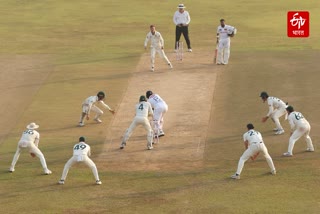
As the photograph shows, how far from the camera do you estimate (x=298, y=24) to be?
5291cm

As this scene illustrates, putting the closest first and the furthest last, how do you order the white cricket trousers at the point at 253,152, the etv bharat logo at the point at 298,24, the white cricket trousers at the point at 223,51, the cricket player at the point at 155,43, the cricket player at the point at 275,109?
the white cricket trousers at the point at 253,152 → the cricket player at the point at 275,109 → the cricket player at the point at 155,43 → the white cricket trousers at the point at 223,51 → the etv bharat logo at the point at 298,24

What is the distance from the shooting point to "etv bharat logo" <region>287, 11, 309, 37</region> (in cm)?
5008

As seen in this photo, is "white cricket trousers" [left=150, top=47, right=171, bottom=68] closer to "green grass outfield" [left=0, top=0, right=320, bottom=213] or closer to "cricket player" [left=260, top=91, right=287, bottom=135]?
"green grass outfield" [left=0, top=0, right=320, bottom=213]

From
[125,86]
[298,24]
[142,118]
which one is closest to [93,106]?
[142,118]

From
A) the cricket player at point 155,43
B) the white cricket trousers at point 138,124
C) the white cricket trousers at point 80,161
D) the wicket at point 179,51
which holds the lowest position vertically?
the white cricket trousers at point 80,161

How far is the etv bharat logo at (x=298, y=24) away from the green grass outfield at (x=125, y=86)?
20.4 inches

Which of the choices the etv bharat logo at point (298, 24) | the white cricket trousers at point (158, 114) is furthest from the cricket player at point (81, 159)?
the etv bharat logo at point (298, 24)

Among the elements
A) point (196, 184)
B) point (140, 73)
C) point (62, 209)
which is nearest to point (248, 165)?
point (196, 184)

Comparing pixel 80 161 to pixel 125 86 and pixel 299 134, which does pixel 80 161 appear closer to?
pixel 299 134

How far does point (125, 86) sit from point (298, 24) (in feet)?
56.1

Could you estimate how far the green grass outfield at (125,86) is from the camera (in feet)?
88.4

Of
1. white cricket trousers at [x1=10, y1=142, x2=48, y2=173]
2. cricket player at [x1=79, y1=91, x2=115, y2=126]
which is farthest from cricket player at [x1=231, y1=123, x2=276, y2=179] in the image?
cricket player at [x1=79, y1=91, x2=115, y2=126]

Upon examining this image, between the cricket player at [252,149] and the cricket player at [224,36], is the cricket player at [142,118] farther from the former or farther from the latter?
the cricket player at [224,36]

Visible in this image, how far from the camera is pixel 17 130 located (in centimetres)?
3444
